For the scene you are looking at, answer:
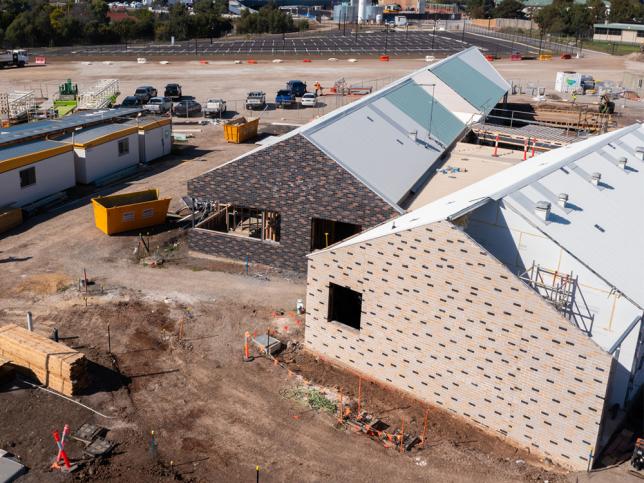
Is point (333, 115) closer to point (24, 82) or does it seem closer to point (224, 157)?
point (224, 157)

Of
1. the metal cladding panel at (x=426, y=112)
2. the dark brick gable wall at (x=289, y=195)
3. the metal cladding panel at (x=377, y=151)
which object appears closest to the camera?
the dark brick gable wall at (x=289, y=195)

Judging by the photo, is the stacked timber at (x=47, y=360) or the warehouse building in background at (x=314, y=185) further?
the warehouse building in background at (x=314, y=185)

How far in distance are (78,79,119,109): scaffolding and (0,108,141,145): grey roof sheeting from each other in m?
16.9

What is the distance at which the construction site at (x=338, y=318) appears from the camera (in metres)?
18.3

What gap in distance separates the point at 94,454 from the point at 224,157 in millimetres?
36749

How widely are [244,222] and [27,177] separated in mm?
13846

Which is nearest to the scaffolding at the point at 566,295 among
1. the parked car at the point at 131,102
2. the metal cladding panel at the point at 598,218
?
the metal cladding panel at the point at 598,218

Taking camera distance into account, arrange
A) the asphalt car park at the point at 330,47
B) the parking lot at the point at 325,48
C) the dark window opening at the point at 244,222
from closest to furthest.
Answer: the dark window opening at the point at 244,222
the parking lot at the point at 325,48
the asphalt car park at the point at 330,47

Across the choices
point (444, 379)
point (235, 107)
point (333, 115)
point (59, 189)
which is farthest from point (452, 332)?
point (235, 107)

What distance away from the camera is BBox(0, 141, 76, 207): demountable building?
3684 cm

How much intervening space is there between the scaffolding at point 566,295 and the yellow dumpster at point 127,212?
21618mm

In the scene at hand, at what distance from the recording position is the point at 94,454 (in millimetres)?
18281

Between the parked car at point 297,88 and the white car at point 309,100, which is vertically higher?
the parked car at point 297,88

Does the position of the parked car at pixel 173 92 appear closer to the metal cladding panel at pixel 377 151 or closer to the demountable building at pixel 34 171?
the demountable building at pixel 34 171
